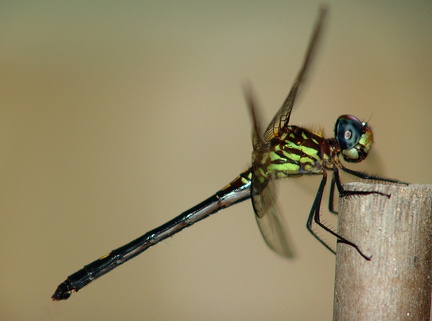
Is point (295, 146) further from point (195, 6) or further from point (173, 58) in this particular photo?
point (195, 6)

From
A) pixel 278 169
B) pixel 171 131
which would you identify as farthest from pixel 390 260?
pixel 171 131

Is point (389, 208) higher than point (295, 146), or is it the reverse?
point (295, 146)

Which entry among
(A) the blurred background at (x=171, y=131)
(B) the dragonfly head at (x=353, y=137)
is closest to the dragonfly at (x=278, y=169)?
(B) the dragonfly head at (x=353, y=137)

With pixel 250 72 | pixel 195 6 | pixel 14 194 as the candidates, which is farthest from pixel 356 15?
pixel 14 194

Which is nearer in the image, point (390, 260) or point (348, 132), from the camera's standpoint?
point (390, 260)

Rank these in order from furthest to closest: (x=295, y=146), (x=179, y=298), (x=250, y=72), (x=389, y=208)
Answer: (x=250, y=72), (x=179, y=298), (x=295, y=146), (x=389, y=208)

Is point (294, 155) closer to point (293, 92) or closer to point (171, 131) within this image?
point (293, 92)
